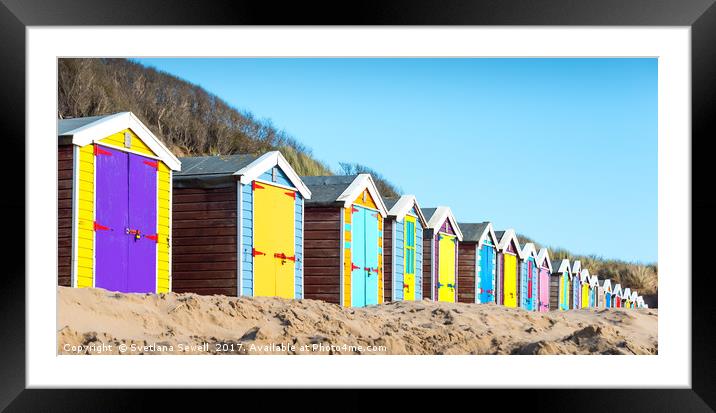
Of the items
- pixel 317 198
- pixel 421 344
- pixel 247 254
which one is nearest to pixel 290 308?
pixel 247 254

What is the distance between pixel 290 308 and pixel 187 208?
2130mm

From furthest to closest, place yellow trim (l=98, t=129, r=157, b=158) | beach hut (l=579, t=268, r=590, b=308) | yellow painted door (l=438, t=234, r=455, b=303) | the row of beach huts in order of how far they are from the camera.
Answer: beach hut (l=579, t=268, r=590, b=308) → yellow painted door (l=438, t=234, r=455, b=303) → yellow trim (l=98, t=129, r=157, b=158) → the row of beach huts

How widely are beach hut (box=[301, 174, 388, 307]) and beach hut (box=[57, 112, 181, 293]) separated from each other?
12.3 ft

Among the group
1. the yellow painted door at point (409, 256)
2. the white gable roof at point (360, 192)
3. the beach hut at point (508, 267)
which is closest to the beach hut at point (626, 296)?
the beach hut at point (508, 267)

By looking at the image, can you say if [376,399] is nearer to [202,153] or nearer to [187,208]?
[187,208]

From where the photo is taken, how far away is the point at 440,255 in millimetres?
20672

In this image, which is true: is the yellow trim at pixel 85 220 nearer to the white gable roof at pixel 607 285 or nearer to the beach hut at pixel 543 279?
the beach hut at pixel 543 279

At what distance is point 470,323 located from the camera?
1545 cm

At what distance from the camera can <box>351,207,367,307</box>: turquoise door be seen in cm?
1639

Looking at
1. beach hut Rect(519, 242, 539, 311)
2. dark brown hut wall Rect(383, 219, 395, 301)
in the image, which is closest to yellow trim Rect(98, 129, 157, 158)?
dark brown hut wall Rect(383, 219, 395, 301)

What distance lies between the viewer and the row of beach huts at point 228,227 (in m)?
11.0

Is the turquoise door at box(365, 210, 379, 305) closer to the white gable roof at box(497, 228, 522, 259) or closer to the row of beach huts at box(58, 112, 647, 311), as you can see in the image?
the row of beach huts at box(58, 112, 647, 311)
